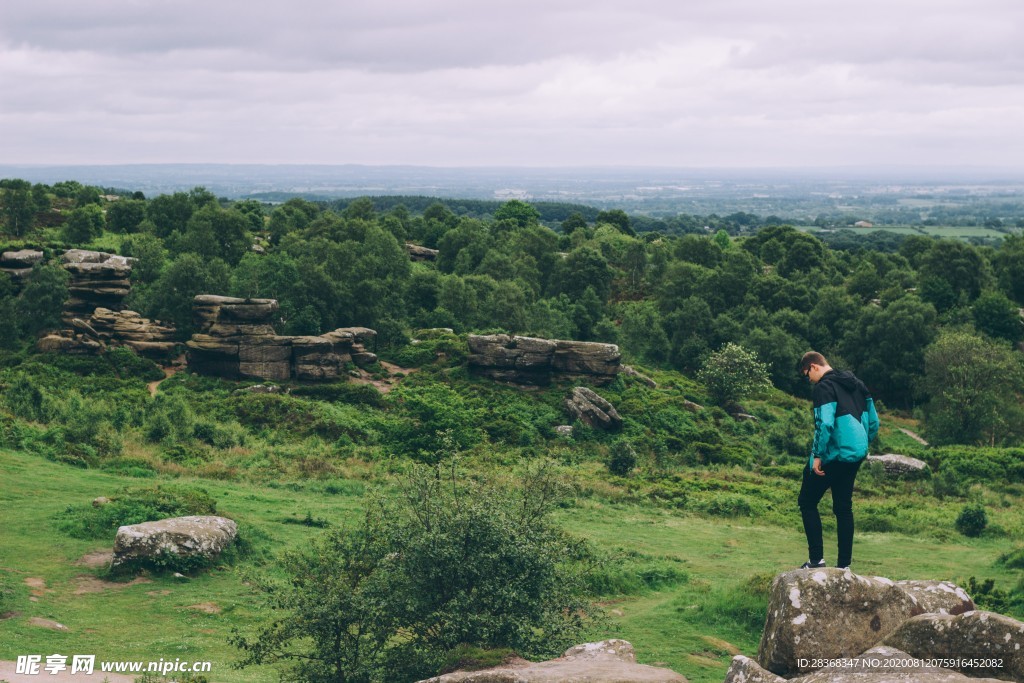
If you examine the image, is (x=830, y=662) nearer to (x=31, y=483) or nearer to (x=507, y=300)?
(x=31, y=483)

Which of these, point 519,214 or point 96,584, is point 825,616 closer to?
point 96,584

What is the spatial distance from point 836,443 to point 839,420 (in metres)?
0.38

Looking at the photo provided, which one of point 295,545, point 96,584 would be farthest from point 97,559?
point 295,545

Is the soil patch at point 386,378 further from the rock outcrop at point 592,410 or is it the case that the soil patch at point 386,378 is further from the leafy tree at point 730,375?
the leafy tree at point 730,375

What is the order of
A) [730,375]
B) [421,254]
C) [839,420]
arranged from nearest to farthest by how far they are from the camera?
1. [839,420]
2. [730,375]
3. [421,254]

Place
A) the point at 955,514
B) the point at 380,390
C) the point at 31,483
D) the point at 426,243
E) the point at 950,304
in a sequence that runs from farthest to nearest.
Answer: the point at 426,243, the point at 950,304, the point at 380,390, the point at 955,514, the point at 31,483

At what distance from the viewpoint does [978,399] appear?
6028cm

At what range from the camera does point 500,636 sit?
650 inches

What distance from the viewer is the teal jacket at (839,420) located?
1294cm

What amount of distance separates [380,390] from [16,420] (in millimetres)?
21480

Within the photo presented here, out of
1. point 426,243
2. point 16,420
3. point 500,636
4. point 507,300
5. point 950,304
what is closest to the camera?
point 500,636

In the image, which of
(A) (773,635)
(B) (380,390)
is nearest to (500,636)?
(A) (773,635)

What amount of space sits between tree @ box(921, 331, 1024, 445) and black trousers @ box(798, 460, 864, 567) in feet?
172

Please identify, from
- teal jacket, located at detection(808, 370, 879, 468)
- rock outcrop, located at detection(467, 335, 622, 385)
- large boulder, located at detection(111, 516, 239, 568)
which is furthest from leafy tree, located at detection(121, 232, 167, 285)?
teal jacket, located at detection(808, 370, 879, 468)
